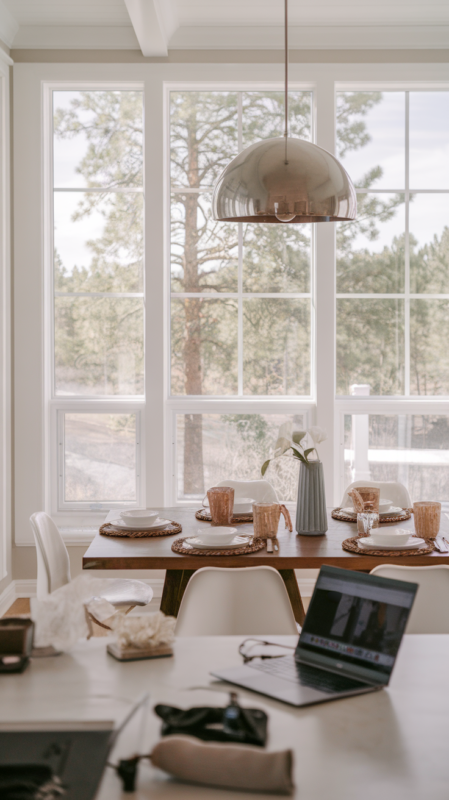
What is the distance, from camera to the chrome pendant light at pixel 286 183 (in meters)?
1.98

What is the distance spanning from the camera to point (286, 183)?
197cm

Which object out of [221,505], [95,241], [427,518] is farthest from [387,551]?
[95,241]

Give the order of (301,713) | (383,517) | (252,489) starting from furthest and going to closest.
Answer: (252,489)
(383,517)
(301,713)

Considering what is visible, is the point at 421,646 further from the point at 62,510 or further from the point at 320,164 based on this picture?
the point at 62,510

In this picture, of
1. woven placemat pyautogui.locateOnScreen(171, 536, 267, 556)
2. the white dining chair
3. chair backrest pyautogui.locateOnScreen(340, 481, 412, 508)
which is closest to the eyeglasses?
woven placemat pyautogui.locateOnScreen(171, 536, 267, 556)

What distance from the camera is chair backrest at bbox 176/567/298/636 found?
2250mm

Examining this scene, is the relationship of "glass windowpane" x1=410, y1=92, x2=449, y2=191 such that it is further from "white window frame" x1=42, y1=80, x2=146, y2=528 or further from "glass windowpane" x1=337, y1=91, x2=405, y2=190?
"white window frame" x1=42, y1=80, x2=146, y2=528

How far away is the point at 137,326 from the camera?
4453 mm

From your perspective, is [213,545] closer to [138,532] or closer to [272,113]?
[138,532]

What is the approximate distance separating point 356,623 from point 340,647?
0.06 m

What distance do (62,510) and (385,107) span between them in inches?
126

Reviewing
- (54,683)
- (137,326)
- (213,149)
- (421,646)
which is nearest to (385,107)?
(213,149)

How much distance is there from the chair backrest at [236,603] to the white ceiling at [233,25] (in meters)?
3.10

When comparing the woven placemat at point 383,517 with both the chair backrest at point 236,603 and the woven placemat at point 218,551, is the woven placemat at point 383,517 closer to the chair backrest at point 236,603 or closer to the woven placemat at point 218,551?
the woven placemat at point 218,551
